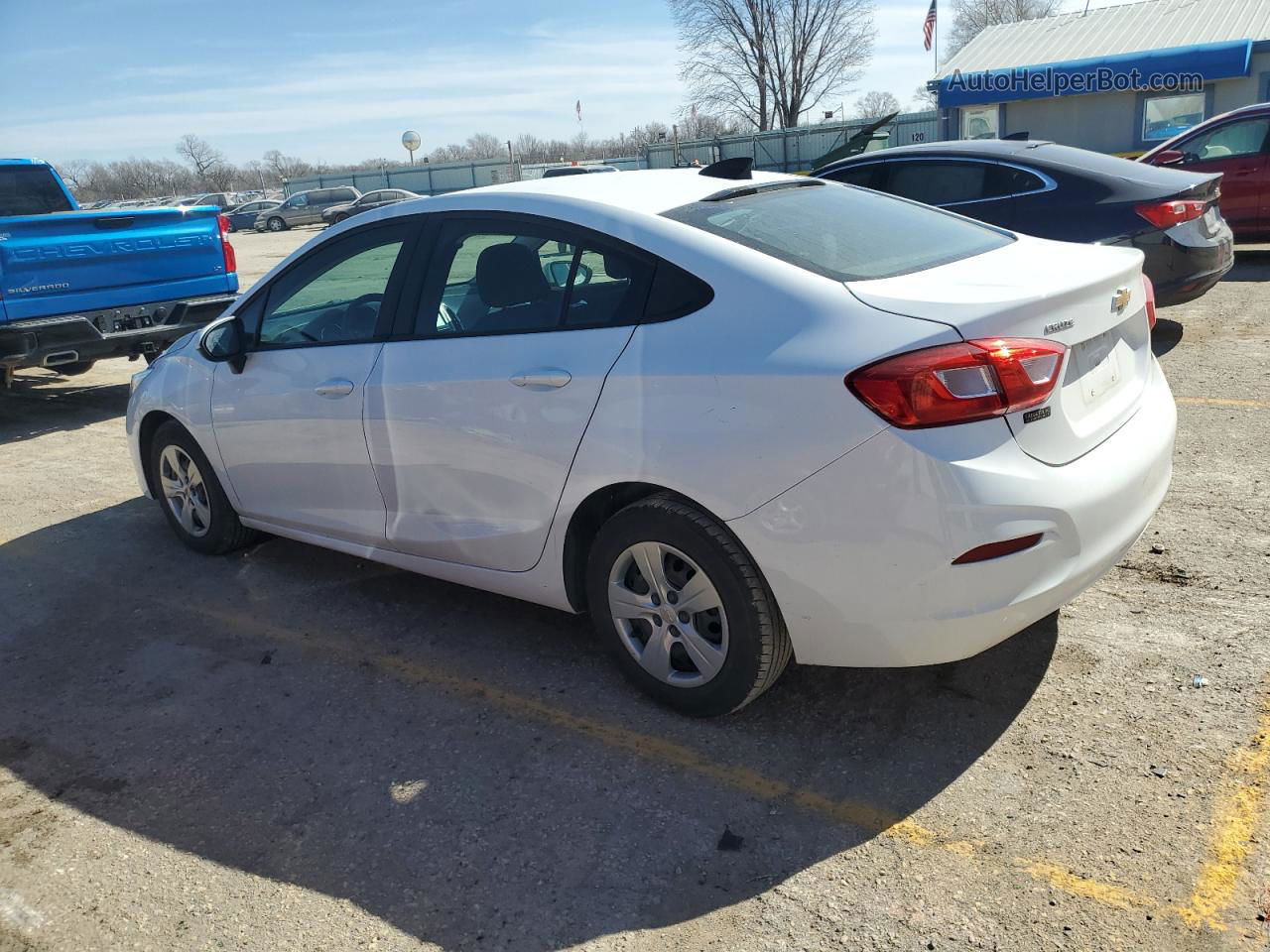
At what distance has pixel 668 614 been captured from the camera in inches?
132

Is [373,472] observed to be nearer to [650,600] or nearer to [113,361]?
[650,600]

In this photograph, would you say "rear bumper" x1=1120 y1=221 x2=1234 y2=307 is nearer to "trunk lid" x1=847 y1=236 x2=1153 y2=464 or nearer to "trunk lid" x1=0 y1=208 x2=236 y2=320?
"trunk lid" x1=847 y1=236 x2=1153 y2=464

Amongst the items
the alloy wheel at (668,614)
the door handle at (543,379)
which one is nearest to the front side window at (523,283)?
the door handle at (543,379)

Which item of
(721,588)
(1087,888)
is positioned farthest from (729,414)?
(1087,888)

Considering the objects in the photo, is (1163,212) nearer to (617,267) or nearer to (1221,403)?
(1221,403)

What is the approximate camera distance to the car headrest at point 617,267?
3.39 m

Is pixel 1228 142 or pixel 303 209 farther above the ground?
pixel 1228 142

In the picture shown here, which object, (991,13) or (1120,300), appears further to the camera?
(991,13)

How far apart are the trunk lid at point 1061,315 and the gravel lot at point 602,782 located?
2.94 ft

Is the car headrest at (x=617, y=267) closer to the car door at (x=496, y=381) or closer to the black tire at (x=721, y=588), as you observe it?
the car door at (x=496, y=381)

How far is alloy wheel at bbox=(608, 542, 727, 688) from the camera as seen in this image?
327 cm

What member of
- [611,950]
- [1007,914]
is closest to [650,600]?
[611,950]

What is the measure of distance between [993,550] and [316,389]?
2679mm

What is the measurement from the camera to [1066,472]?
2939 millimetres
